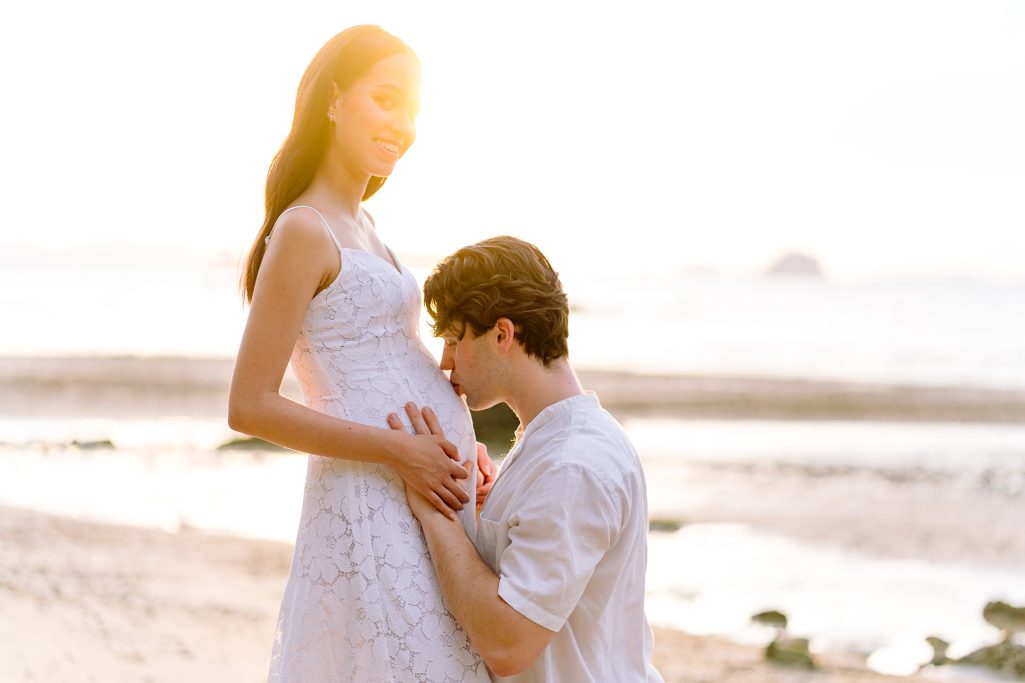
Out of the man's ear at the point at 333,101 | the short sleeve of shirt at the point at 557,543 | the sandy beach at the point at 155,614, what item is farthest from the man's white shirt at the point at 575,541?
the sandy beach at the point at 155,614

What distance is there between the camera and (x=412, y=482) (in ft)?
8.51

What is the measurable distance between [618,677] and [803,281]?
120 m

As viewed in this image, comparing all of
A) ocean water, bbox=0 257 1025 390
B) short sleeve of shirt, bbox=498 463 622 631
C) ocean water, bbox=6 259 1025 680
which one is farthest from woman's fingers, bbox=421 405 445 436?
ocean water, bbox=0 257 1025 390

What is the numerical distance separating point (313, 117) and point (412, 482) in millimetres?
1034

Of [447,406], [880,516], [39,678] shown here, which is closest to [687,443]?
[880,516]

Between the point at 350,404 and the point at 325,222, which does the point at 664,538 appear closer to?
the point at 350,404

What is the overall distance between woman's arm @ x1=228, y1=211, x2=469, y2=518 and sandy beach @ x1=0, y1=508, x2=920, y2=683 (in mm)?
4300

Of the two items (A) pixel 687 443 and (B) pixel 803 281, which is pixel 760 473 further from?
(B) pixel 803 281

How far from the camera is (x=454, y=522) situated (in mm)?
2602

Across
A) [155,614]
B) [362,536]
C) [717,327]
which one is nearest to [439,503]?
[362,536]

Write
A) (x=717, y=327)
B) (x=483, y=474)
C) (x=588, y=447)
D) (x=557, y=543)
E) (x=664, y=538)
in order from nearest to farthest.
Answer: (x=557, y=543) → (x=588, y=447) → (x=483, y=474) → (x=664, y=538) → (x=717, y=327)

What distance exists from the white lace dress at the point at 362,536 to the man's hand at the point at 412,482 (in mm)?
32

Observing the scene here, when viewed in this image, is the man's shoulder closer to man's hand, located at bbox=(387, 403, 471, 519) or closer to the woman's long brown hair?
man's hand, located at bbox=(387, 403, 471, 519)

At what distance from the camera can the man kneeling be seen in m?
2.38
